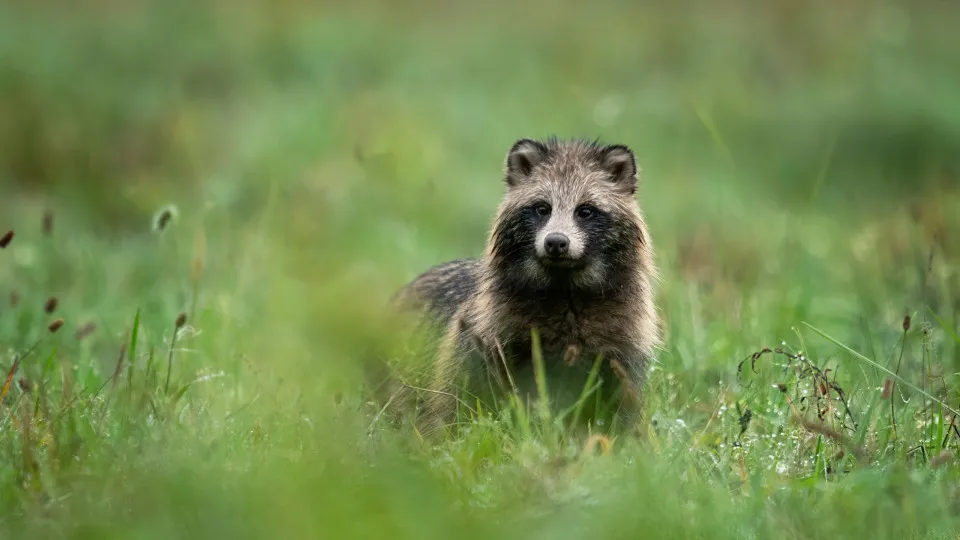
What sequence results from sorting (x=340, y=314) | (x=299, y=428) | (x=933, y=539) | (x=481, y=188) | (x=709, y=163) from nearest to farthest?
(x=340, y=314), (x=933, y=539), (x=299, y=428), (x=481, y=188), (x=709, y=163)

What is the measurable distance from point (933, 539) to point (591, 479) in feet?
3.74

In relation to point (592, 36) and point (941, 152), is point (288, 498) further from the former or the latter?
point (592, 36)

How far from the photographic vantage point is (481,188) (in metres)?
12.6

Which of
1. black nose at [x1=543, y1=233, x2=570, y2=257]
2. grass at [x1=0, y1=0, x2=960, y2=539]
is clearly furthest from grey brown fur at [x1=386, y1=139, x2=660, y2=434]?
grass at [x1=0, y1=0, x2=960, y2=539]

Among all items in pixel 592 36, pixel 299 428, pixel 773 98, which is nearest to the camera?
pixel 299 428

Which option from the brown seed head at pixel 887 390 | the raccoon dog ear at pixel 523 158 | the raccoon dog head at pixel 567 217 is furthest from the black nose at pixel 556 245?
the brown seed head at pixel 887 390

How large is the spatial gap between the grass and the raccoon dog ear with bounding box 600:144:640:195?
1.73 ft

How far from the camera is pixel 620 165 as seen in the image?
6.39 metres

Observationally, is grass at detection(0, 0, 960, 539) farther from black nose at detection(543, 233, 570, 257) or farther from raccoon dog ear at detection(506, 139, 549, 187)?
raccoon dog ear at detection(506, 139, 549, 187)

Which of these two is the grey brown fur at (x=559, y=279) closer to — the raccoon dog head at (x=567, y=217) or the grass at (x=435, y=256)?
the raccoon dog head at (x=567, y=217)

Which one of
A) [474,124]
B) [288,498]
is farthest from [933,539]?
[474,124]

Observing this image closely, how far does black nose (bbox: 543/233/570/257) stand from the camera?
5.69m

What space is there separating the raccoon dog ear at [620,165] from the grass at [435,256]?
0.53m

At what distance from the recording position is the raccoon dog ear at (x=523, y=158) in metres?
6.39
